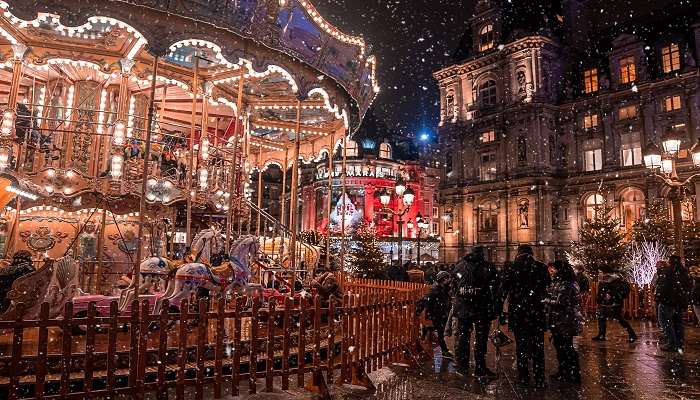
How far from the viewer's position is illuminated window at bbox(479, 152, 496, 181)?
132 feet

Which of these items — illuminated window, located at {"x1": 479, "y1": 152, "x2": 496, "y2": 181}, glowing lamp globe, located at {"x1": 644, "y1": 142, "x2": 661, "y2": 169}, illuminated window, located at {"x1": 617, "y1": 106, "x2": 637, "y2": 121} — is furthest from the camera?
illuminated window, located at {"x1": 479, "y1": 152, "x2": 496, "y2": 181}

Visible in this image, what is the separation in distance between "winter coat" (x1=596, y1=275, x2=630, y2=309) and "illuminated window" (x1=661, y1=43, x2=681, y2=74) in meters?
29.4

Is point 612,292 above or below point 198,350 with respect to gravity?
above

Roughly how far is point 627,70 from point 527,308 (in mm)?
35720

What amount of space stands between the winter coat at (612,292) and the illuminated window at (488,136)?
102ft

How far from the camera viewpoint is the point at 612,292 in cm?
1079

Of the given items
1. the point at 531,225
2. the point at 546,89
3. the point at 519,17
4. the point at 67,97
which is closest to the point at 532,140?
the point at 546,89

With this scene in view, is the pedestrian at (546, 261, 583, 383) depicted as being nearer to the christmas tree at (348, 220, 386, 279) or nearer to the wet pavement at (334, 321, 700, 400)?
the wet pavement at (334, 321, 700, 400)

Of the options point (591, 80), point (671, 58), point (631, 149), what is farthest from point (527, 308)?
point (591, 80)

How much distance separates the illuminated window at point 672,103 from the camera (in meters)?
31.8

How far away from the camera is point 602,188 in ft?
112

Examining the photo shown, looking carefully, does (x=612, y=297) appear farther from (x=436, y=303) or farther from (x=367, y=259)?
(x=367, y=259)

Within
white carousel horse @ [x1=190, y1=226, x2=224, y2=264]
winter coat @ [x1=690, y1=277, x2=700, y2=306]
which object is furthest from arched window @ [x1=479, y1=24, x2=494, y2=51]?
white carousel horse @ [x1=190, y1=226, x2=224, y2=264]

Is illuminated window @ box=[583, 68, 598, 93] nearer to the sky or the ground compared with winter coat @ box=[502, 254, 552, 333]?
nearer to the sky
